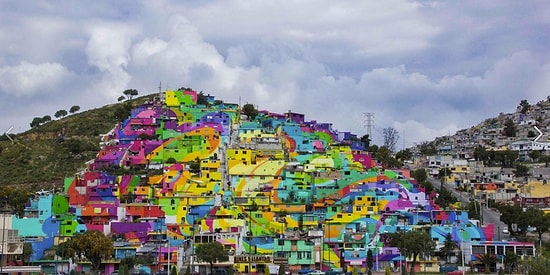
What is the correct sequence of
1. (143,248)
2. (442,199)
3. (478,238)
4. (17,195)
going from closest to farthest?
(143,248), (478,238), (17,195), (442,199)

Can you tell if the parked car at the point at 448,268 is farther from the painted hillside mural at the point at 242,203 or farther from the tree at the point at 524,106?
the tree at the point at 524,106

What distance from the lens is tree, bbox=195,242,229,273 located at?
43312mm

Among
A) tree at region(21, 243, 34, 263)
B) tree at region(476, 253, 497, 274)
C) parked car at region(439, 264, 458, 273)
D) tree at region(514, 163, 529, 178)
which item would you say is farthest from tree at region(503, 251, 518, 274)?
tree at region(514, 163, 529, 178)

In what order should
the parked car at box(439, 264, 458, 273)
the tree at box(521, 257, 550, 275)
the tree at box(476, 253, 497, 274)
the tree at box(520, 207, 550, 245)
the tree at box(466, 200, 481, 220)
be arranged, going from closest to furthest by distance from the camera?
the tree at box(521, 257, 550, 275) < the tree at box(476, 253, 497, 274) < the parked car at box(439, 264, 458, 273) < the tree at box(520, 207, 550, 245) < the tree at box(466, 200, 481, 220)

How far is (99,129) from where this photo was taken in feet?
274

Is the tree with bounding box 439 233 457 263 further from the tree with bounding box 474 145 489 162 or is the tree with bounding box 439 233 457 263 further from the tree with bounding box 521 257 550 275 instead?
the tree with bounding box 474 145 489 162

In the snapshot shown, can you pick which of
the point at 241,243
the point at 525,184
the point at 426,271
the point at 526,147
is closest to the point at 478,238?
the point at 426,271

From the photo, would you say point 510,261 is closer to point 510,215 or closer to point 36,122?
point 510,215

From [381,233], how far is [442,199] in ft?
43.7

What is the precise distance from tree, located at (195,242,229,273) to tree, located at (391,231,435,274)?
34.8 ft

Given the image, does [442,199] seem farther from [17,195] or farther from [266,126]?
[17,195]

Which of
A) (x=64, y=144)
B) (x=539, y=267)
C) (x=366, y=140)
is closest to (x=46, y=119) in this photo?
(x=64, y=144)

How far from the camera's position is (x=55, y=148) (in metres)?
77.9

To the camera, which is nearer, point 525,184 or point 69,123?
point 525,184
